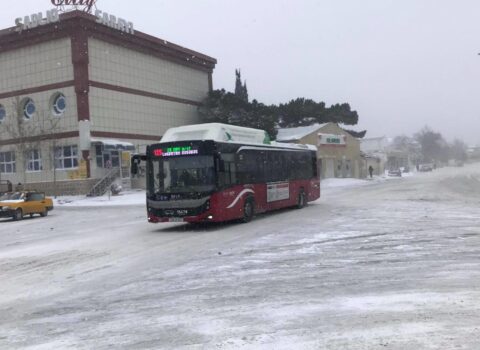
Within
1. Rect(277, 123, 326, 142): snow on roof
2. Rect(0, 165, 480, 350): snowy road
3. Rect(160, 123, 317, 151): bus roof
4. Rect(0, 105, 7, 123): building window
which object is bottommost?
Rect(0, 165, 480, 350): snowy road

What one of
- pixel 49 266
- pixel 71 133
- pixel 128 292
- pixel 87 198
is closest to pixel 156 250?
pixel 49 266

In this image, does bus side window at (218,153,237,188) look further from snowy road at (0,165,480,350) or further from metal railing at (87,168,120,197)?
metal railing at (87,168,120,197)

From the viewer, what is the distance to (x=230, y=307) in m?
6.83

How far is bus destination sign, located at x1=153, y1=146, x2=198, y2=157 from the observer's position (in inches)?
654

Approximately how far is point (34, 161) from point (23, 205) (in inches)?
867

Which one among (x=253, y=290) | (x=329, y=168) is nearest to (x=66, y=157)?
(x=329, y=168)

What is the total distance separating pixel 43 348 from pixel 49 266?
231 inches

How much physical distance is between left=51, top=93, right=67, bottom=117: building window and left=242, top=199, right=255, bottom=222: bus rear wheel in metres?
32.9

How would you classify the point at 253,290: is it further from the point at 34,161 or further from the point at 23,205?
the point at 34,161

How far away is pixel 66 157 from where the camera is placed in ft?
154

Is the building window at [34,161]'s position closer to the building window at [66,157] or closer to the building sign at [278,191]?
the building window at [66,157]

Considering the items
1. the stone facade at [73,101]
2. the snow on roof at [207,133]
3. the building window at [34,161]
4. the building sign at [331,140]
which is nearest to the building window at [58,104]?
the stone facade at [73,101]

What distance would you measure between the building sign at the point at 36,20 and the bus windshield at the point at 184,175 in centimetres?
3386

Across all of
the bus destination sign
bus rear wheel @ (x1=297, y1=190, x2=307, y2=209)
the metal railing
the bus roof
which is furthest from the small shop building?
the bus destination sign
